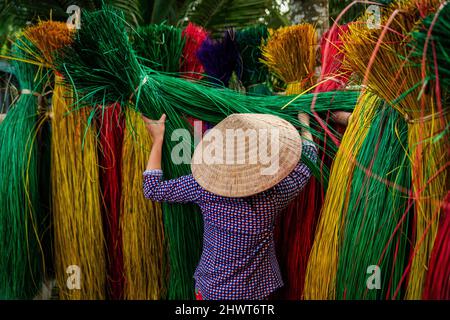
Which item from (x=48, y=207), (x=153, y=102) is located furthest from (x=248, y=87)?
(x=48, y=207)

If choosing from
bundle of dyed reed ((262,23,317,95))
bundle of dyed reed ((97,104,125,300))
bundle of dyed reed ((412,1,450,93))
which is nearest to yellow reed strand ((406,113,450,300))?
bundle of dyed reed ((412,1,450,93))

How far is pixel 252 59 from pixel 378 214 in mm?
1567

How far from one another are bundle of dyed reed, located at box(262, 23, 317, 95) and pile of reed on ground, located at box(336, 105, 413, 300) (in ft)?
2.49

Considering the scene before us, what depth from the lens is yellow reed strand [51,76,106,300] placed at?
5.87ft

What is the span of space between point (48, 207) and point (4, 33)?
213 inches

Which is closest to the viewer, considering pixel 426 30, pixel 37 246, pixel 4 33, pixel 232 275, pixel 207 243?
pixel 426 30

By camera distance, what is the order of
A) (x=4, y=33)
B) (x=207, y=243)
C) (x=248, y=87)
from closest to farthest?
1. (x=207, y=243)
2. (x=248, y=87)
3. (x=4, y=33)

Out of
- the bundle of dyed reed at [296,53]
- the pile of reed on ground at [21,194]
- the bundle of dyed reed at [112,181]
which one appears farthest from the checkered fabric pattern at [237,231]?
the pile of reed on ground at [21,194]

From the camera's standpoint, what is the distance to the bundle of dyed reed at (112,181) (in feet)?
6.05

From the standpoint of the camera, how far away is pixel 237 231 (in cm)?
138

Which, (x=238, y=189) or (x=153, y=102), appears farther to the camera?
(x=153, y=102)

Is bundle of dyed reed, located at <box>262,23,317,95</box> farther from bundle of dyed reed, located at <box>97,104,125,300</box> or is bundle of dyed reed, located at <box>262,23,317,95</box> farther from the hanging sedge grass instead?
bundle of dyed reed, located at <box>97,104,125,300</box>
